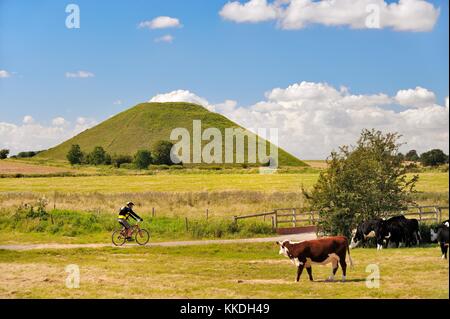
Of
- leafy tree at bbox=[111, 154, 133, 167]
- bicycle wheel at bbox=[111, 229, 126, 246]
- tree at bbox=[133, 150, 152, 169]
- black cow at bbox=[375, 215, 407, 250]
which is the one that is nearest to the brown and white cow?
black cow at bbox=[375, 215, 407, 250]

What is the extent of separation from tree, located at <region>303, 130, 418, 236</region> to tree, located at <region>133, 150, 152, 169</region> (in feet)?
339

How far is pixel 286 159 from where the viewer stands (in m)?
164

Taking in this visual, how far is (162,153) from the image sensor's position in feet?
465

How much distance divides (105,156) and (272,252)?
12103 cm

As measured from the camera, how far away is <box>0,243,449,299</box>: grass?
14438mm

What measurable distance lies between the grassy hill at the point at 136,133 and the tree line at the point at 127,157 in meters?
14.9

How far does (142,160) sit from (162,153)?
10.7 meters

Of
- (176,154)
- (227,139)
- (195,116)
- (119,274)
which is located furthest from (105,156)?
(119,274)

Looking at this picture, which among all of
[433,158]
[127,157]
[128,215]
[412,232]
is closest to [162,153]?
[127,157]

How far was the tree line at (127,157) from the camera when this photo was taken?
133587 mm

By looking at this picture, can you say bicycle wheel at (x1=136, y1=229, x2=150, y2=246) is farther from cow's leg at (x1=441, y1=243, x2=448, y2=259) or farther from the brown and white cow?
cow's leg at (x1=441, y1=243, x2=448, y2=259)

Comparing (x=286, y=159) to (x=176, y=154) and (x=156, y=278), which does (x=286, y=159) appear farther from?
(x=156, y=278)

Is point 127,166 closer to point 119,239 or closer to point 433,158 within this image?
point 433,158
